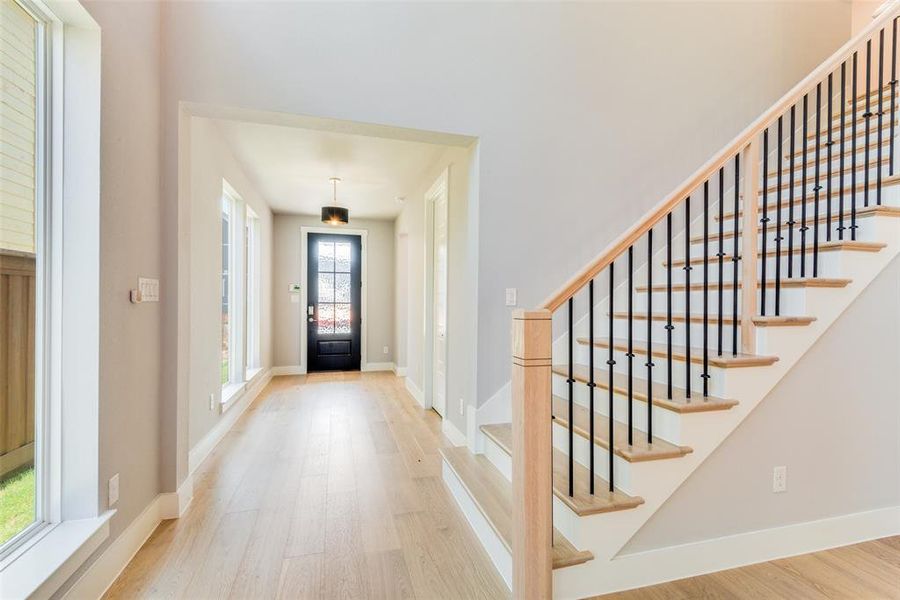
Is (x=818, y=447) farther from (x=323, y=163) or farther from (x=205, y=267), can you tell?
(x=323, y=163)

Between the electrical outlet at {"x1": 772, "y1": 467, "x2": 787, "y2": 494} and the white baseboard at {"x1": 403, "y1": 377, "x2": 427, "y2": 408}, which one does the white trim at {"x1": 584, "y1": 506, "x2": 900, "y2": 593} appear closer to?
the electrical outlet at {"x1": 772, "y1": 467, "x2": 787, "y2": 494}

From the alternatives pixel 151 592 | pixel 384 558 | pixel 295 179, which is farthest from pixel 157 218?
pixel 295 179

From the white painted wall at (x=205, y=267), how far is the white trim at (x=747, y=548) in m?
2.89

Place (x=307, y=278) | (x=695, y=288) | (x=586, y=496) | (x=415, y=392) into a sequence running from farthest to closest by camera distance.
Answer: (x=307, y=278) → (x=415, y=392) → (x=695, y=288) → (x=586, y=496)

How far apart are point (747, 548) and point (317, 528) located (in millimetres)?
2187

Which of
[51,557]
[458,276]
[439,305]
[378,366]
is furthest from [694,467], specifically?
[378,366]

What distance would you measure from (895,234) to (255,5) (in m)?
3.72

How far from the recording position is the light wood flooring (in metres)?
1.73

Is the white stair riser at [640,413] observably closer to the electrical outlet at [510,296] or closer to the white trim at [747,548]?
the white trim at [747,548]

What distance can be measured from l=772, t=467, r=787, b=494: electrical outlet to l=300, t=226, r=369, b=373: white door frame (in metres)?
5.73

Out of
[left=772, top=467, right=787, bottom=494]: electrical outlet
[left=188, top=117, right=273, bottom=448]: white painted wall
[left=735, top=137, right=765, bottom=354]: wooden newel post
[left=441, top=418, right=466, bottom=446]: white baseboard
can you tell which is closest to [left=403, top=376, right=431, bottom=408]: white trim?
[left=441, top=418, right=466, bottom=446]: white baseboard

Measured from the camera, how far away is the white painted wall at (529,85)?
2.34 meters

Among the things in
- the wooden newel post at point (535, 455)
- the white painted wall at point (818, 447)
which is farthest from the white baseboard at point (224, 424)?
the white painted wall at point (818, 447)

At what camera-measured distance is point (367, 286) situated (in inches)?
269
